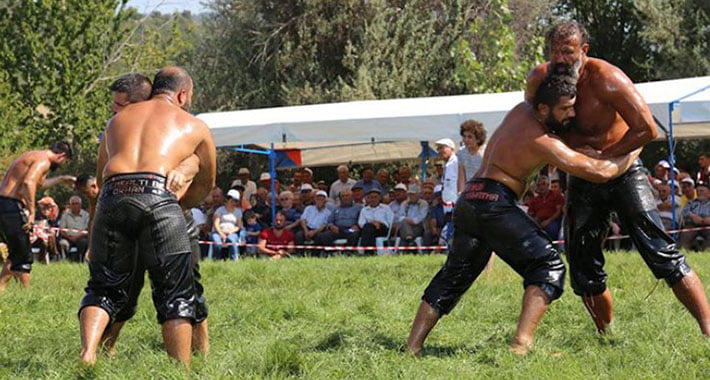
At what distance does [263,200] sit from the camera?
18156mm

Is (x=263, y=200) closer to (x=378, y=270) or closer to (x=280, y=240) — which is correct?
(x=280, y=240)

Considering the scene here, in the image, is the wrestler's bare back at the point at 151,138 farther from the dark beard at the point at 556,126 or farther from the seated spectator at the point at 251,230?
the seated spectator at the point at 251,230

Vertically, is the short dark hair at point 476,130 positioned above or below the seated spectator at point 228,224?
above

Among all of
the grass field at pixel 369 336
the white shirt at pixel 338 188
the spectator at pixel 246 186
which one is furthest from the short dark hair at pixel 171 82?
the spectator at pixel 246 186

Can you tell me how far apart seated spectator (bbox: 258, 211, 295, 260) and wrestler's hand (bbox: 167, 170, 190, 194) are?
11294 millimetres

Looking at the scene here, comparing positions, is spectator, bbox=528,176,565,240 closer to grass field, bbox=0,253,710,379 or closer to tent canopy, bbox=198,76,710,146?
tent canopy, bbox=198,76,710,146

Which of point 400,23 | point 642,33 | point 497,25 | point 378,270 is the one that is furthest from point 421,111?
point 642,33

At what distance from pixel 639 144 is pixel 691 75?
2492cm

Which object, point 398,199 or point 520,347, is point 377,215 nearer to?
point 398,199

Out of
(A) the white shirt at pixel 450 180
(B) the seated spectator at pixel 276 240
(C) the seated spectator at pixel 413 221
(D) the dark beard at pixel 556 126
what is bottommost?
(B) the seated spectator at pixel 276 240

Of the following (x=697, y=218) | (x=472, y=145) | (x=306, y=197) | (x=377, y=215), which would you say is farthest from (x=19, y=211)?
(x=697, y=218)

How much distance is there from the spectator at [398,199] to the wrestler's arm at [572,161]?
36.9 ft

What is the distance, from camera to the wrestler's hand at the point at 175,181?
5234mm

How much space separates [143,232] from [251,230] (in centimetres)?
1222
